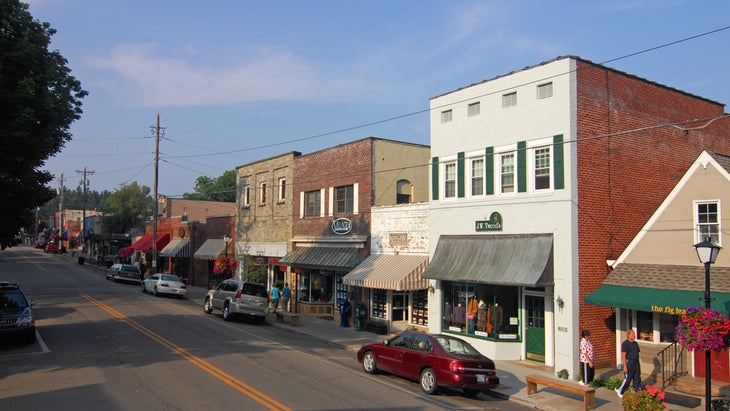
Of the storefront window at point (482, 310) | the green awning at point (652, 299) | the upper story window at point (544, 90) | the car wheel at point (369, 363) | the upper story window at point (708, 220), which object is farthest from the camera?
the storefront window at point (482, 310)

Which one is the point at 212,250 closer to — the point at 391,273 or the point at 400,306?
the point at 400,306

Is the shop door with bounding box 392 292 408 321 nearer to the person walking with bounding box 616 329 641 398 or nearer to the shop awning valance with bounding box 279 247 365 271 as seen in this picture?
the shop awning valance with bounding box 279 247 365 271

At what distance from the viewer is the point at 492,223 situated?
1911 cm

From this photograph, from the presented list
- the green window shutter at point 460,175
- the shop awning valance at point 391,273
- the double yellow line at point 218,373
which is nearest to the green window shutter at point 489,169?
the green window shutter at point 460,175

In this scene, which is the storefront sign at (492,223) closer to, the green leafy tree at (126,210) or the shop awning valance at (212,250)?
the shop awning valance at (212,250)

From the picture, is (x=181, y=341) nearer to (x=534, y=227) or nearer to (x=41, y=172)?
(x=41, y=172)

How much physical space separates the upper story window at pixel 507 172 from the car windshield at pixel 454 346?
6442 millimetres

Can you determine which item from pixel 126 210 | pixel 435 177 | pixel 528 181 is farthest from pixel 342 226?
pixel 126 210

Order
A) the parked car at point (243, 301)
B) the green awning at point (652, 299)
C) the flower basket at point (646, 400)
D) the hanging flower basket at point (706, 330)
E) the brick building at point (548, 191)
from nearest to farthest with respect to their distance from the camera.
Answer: the flower basket at point (646, 400)
the hanging flower basket at point (706, 330)
the green awning at point (652, 299)
the brick building at point (548, 191)
the parked car at point (243, 301)

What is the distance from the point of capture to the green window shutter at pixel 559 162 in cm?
1695

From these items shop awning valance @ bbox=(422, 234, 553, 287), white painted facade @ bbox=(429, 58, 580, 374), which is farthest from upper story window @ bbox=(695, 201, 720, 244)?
shop awning valance @ bbox=(422, 234, 553, 287)

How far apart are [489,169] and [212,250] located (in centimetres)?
2753


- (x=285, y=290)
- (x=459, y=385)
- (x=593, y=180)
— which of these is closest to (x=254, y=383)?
(x=459, y=385)

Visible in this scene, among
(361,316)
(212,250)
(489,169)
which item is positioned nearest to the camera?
(489,169)
